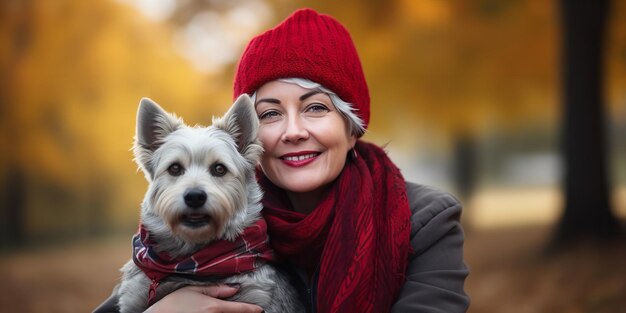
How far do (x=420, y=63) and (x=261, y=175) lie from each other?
6278 mm

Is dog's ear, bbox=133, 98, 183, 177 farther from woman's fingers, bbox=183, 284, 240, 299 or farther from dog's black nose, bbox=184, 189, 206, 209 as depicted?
woman's fingers, bbox=183, 284, 240, 299

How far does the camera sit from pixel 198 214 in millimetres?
2977

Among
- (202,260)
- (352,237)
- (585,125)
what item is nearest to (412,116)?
(585,125)

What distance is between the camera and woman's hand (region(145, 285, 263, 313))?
2971 millimetres

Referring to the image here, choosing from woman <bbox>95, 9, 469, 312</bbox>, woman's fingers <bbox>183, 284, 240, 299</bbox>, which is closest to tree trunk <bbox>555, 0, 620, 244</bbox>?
woman <bbox>95, 9, 469, 312</bbox>

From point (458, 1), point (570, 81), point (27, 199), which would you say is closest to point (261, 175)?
point (570, 81)

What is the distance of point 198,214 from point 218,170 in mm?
297

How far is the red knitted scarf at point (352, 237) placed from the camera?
10.6 feet

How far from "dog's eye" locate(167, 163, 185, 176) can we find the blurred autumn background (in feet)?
21.6

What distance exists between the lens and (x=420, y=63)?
959 centimetres

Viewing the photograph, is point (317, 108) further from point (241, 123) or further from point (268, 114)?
point (241, 123)

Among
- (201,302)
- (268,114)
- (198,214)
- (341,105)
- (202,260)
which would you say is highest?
(341,105)

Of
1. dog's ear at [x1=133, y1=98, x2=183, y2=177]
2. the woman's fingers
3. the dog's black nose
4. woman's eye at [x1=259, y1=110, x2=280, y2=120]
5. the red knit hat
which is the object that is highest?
the red knit hat

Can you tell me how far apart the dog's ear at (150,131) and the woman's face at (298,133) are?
1.78ft
